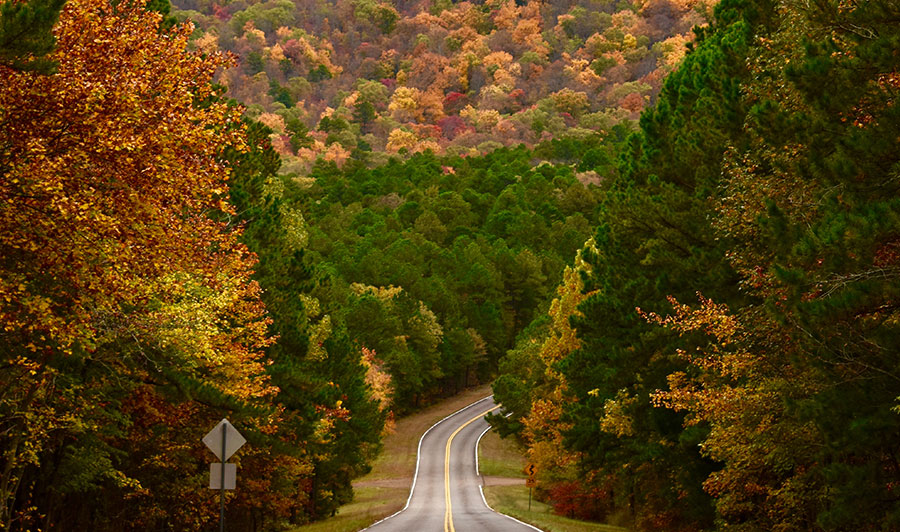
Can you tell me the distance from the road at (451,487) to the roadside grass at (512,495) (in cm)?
76

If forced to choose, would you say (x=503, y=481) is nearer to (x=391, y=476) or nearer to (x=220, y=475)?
(x=391, y=476)

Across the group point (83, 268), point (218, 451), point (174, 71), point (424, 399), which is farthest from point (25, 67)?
point (424, 399)

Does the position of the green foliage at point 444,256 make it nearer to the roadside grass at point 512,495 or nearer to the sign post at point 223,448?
the roadside grass at point 512,495

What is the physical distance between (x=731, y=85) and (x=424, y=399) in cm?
7713

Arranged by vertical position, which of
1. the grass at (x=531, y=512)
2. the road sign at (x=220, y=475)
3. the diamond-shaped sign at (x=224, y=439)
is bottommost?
the grass at (x=531, y=512)

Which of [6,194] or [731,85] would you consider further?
[731,85]

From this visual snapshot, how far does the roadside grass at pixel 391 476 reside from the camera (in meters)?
36.9

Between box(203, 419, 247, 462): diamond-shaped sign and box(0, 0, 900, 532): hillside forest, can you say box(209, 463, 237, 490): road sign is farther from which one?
box(0, 0, 900, 532): hillside forest

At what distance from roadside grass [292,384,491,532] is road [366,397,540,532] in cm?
73

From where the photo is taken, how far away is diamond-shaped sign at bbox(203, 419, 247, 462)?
15.6 meters

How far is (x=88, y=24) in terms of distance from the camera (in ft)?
44.9

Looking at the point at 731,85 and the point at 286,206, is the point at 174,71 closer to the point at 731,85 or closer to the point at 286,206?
the point at 731,85

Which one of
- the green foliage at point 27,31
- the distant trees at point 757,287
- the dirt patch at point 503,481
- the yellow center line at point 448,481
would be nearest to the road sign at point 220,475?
the green foliage at point 27,31

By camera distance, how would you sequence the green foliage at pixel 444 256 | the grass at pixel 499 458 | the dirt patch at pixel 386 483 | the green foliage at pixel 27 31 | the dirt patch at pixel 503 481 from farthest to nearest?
1. the green foliage at pixel 444 256
2. the grass at pixel 499 458
3. the dirt patch at pixel 503 481
4. the dirt patch at pixel 386 483
5. the green foliage at pixel 27 31
